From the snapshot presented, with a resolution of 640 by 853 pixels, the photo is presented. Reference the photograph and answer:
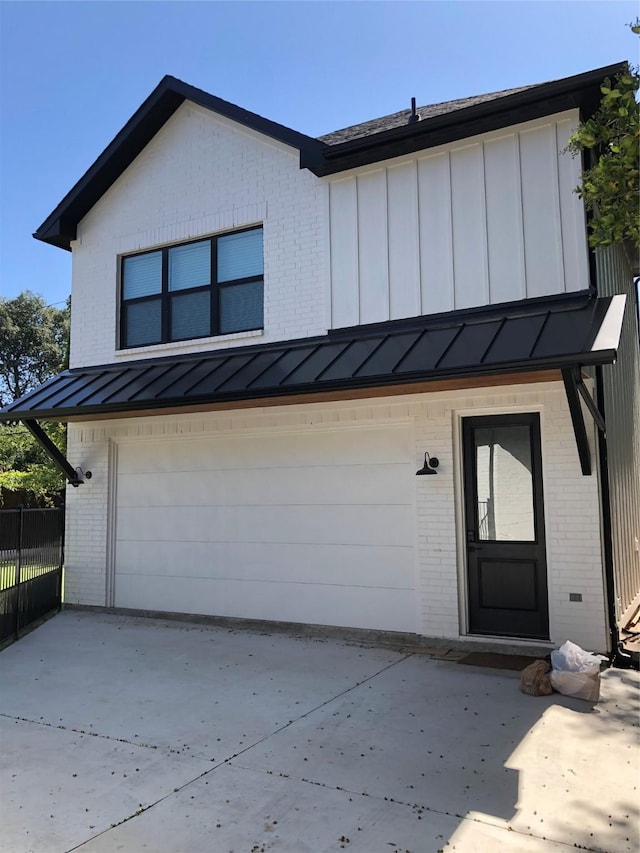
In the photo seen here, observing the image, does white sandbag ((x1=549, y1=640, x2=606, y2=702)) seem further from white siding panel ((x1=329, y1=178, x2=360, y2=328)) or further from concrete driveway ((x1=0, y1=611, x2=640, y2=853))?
white siding panel ((x1=329, y1=178, x2=360, y2=328))

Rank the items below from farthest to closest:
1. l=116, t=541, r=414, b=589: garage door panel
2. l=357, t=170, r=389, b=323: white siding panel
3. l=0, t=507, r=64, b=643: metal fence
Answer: l=0, t=507, r=64, b=643: metal fence
l=357, t=170, r=389, b=323: white siding panel
l=116, t=541, r=414, b=589: garage door panel

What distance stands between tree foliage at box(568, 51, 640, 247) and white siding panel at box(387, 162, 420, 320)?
3624 millimetres

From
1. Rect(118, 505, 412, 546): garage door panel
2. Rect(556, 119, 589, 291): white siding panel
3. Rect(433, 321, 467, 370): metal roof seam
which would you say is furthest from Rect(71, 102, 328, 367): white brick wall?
Rect(556, 119, 589, 291): white siding panel

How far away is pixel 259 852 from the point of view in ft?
11.3

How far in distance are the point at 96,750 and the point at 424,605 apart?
4009 mm

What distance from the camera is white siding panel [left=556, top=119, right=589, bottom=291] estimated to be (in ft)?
23.3

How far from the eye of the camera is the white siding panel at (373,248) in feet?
27.3

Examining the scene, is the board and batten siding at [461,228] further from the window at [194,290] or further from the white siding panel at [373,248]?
the window at [194,290]

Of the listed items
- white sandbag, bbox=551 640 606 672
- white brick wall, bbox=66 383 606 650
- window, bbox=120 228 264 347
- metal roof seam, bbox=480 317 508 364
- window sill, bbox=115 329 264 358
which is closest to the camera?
white sandbag, bbox=551 640 606 672

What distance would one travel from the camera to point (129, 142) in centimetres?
1041

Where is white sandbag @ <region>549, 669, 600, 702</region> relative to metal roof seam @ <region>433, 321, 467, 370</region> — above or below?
below

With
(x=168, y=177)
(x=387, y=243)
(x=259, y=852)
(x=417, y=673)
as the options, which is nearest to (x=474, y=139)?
(x=387, y=243)

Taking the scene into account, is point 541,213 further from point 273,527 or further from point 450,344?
point 273,527

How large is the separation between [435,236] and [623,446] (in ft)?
12.4
